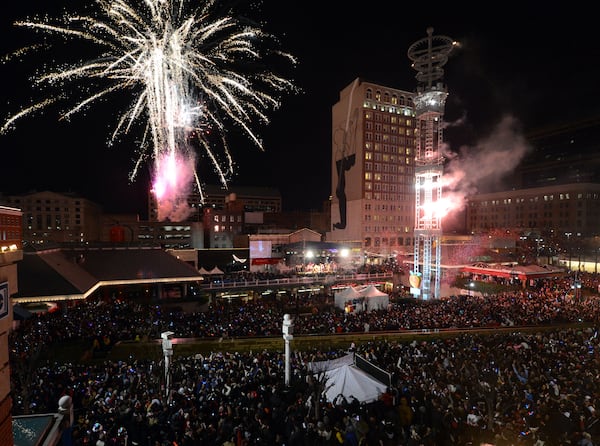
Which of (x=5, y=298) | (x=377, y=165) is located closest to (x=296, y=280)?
(x=5, y=298)

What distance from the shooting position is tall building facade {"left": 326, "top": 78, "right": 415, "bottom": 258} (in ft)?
206

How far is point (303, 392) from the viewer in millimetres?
12047

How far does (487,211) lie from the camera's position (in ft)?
302

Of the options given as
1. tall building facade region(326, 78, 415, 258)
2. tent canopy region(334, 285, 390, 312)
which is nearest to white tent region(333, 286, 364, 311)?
tent canopy region(334, 285, 390, 312)

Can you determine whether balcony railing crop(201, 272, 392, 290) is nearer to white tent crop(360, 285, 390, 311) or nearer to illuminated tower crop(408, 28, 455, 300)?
illuminated tower crop(408, 28, 455, 300)

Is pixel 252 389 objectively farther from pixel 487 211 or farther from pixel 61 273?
pixel 487 211

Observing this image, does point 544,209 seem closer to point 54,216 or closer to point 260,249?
point 260,249

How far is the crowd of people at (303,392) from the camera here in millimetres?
9195

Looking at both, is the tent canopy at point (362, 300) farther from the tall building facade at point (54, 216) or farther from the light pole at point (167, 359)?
the tall building facade at point (54, 216)

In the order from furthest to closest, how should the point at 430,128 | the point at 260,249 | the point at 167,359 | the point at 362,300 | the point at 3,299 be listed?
1. the point at 260,249
2. the point at 430,128
3. the point at 362,300
4. the point at 167,359
5. the point at 3,299

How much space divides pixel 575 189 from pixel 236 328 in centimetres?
8244

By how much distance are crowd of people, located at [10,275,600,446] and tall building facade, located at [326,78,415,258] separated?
151 ft

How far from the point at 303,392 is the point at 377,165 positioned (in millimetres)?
56212

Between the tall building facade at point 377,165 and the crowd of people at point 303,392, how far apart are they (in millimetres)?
46088
